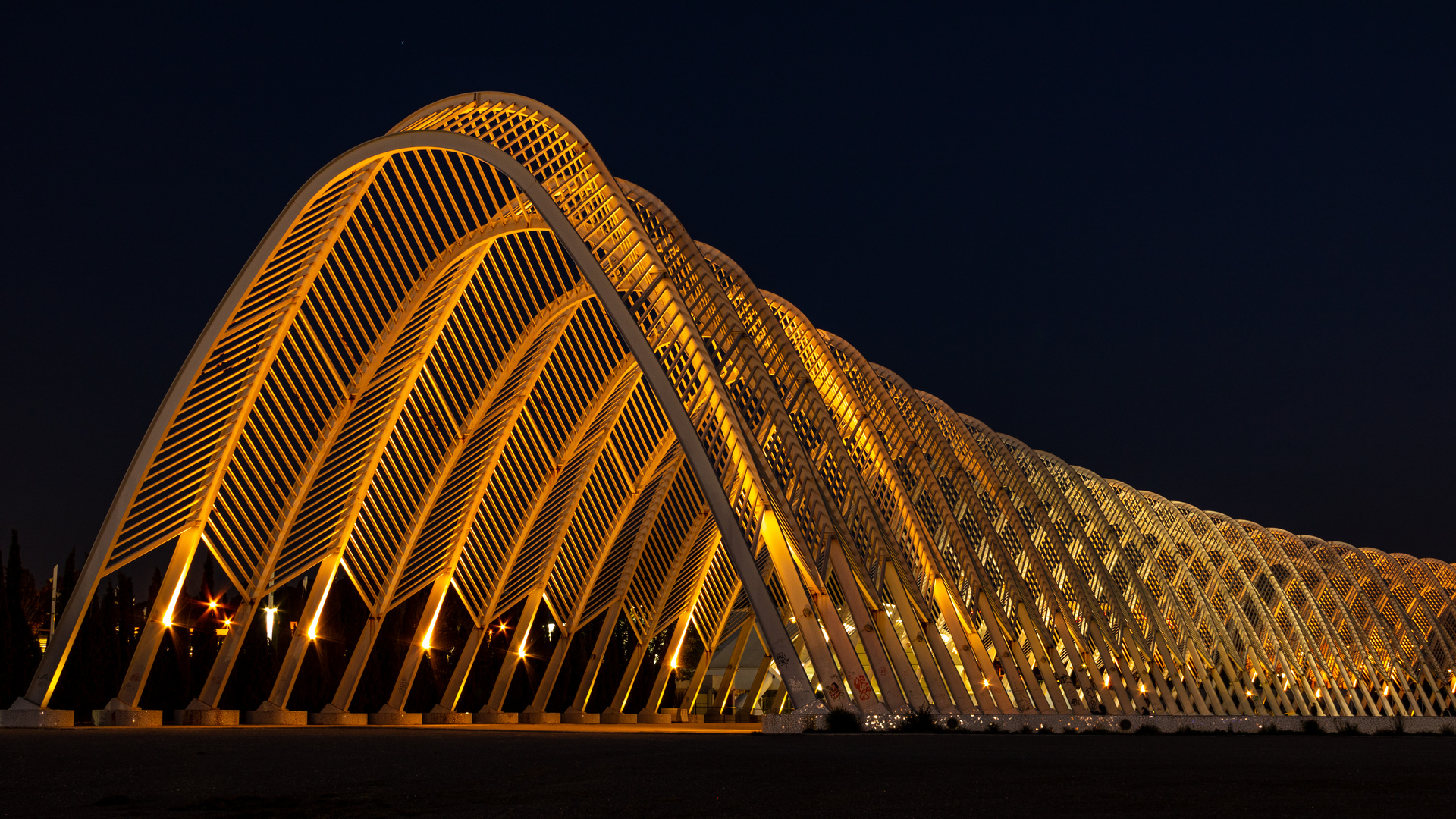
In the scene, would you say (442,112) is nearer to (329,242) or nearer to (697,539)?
(329,242)

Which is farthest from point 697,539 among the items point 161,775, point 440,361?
point 161,775

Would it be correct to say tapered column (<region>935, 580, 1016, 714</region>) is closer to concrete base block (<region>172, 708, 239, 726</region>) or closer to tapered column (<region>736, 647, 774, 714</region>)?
concrete base block (<region>172, 708, 239, 726</region>)

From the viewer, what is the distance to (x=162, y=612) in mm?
26078

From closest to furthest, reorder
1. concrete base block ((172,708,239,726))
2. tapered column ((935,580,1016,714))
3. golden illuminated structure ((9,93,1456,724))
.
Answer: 1. golden illuminated structure ((9,93,1456,724))
2. tapered column ((935,580,1016,714))
3. concrete base block ((172,708,239,726))

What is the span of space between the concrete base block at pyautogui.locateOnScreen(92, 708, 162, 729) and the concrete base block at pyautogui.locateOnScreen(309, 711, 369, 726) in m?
5.64

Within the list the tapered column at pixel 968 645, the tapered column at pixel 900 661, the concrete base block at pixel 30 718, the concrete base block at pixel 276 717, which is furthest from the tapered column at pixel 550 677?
the tapered column at pixel 900 661

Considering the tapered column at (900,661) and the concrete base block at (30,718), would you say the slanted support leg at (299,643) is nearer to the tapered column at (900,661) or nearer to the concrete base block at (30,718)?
the concrete base block at (30,718)

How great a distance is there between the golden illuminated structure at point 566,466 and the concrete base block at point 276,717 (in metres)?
0.09

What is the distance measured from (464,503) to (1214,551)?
1210 inches

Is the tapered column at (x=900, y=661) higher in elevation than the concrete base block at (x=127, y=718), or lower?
higher

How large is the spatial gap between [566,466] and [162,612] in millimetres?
13469

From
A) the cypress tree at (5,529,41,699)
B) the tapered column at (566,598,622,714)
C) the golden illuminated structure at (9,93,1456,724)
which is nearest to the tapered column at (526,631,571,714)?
the golden illuminated structure at (9,93,1456,724)

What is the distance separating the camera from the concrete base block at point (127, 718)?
25.5 meters

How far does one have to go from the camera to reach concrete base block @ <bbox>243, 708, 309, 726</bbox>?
2978 centimetres
